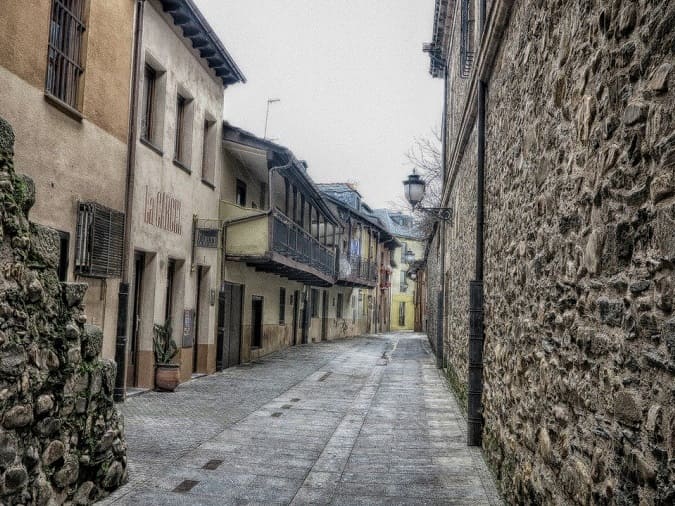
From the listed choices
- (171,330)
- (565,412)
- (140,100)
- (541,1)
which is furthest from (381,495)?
(140,100)

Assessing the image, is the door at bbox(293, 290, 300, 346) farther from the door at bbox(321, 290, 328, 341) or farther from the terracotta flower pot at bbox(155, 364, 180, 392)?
the terracotta flower pot at bbox(155, 364, 180, 392)

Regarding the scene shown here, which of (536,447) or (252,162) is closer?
(536,447)

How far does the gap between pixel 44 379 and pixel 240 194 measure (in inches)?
469

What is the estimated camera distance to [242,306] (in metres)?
Answer: 15.8

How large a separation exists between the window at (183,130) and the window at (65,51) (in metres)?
3.66

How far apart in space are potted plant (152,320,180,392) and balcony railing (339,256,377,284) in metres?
15.8

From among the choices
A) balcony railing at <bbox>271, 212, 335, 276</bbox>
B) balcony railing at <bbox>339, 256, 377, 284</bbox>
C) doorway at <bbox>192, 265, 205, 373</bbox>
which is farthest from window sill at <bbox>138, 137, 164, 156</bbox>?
balcony railing at <bbox>339, 256, 377, 284</bbox>

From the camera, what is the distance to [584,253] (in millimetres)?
3070

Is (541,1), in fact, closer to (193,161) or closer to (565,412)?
(565,412)

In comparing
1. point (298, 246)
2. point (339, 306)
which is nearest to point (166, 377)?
point (298, 246)

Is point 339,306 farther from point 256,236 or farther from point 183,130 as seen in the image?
point 183,130

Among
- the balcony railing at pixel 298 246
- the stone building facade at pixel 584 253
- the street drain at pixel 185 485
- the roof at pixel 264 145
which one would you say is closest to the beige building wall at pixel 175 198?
the roof at pixel 264 145

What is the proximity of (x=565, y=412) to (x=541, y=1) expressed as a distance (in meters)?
2.70

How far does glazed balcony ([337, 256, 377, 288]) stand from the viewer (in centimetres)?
2730
